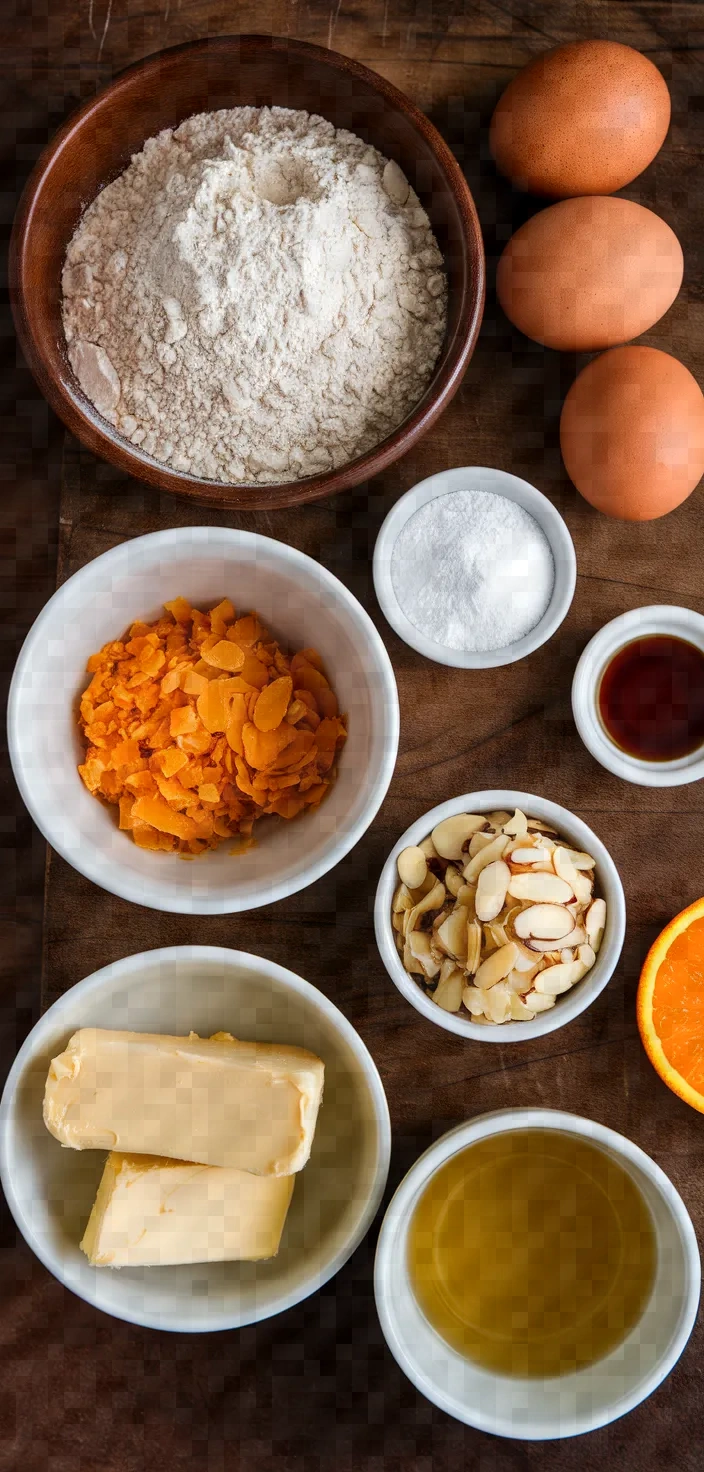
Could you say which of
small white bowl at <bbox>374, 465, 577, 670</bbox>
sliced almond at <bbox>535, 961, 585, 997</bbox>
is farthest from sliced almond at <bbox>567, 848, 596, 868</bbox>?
small white bowl at <bbox>374, 465, 577, 670</bbox>

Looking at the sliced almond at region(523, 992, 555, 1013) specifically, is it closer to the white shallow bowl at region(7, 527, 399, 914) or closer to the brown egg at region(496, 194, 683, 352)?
the white shallow bowl at region(7, 527, 399, 914)

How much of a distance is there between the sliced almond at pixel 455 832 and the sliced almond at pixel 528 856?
6 centimetres

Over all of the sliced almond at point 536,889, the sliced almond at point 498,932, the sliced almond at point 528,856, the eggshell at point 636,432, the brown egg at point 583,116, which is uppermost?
the brown egg at point 583,116

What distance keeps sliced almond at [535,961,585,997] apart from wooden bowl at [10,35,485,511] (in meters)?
0.58

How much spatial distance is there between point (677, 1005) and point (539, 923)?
9.5 inches

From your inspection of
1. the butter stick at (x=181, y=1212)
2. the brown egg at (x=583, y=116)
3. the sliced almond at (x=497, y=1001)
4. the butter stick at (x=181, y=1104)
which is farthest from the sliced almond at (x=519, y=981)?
the brown egg at (x=583, y=116)

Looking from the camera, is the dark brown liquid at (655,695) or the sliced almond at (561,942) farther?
the dark brown liquid at (655,695)

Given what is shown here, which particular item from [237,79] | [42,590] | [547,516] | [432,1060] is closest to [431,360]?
[547,516]

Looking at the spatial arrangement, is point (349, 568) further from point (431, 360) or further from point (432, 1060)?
point (432, 1060)

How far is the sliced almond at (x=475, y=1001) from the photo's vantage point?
43.4 inches

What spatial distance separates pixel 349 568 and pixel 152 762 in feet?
1.13

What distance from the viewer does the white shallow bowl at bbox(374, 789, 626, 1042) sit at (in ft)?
3.62

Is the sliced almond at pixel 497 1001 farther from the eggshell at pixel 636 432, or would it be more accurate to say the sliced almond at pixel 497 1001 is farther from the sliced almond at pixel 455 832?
the eggshell at pixel 636 432

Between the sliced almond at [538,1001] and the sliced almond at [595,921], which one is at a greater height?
the sliced almond at [595,921]
